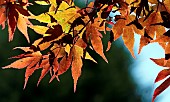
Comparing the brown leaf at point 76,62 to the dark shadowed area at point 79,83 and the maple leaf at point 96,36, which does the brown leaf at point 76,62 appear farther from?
the dark shadowed area at point 79,83

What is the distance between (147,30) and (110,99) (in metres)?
5.28

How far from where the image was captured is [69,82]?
574 cm

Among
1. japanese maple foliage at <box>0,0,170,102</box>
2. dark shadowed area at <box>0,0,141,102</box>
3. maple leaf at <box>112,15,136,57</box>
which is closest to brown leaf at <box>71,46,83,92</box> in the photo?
japanese maple foliage at <box>0,0,170,102</box>

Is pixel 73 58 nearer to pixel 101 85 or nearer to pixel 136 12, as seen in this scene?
pixel 136 12

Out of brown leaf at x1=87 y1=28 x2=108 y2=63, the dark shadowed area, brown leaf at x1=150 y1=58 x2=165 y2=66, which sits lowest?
the dark shadowed area

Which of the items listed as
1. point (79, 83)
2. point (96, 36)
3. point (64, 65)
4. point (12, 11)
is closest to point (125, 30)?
point (96, 36)

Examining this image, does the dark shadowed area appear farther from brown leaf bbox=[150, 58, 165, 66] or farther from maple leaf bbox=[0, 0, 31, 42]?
brown leaf bbox=[150, 58, 165, 66]

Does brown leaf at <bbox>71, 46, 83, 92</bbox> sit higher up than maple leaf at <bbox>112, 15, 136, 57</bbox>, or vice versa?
maple leaf at <bbox>112, 15, 136, 57</bbox>

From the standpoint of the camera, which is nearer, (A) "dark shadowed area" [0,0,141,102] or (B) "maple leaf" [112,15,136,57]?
(B) "maple leaf" [112,15,136,57]

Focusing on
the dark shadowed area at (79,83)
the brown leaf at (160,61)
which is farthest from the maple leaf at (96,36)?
the dark shadowed area at (79,83)

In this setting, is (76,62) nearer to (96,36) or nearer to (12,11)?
(96,36)

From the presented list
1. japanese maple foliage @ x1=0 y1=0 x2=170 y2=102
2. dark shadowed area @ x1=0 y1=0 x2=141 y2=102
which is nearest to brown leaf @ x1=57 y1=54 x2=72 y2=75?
japanese maple foliage @ x1=0 y1=0 x2=170 y2=102

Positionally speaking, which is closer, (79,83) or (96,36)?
(96,36)

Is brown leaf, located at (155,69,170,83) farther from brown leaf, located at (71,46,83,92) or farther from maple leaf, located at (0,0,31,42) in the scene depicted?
maple leaf, located at (0,0,31,42)
